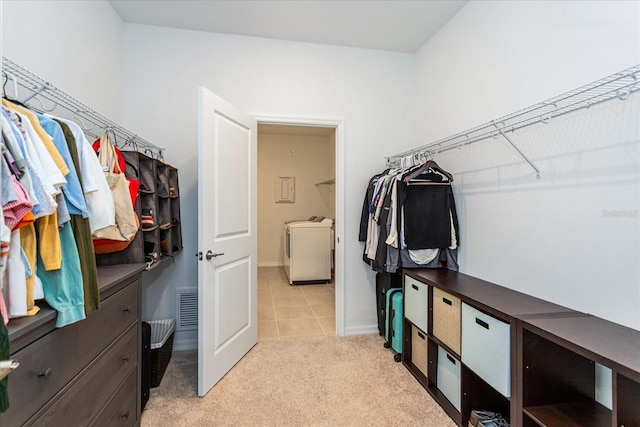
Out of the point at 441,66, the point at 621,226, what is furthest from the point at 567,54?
the point at 441,66

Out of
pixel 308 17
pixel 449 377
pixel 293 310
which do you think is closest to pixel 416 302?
pixel 449 377

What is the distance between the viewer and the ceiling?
2.27 metres

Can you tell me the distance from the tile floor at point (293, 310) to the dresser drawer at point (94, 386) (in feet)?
4.57

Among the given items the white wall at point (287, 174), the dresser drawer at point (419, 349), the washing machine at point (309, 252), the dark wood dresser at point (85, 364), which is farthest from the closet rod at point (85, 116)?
the white wall at point (287, 174)

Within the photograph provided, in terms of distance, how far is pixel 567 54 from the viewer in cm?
153

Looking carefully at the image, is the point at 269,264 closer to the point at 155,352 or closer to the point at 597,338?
the point at 155,352

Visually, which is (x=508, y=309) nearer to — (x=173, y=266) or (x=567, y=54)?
(x=567, y=54)

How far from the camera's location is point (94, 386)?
122 centimetres

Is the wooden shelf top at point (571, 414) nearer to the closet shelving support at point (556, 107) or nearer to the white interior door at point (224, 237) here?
the closet shelving support at point (556, 107)

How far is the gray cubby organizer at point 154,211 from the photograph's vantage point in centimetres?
173

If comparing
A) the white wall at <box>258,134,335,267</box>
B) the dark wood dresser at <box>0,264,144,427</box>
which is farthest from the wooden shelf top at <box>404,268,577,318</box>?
the white wall at <box>258,134,335,267</box>

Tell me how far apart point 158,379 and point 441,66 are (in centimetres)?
324

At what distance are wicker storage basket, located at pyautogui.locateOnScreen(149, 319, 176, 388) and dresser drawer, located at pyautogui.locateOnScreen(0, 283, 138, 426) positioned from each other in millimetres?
762

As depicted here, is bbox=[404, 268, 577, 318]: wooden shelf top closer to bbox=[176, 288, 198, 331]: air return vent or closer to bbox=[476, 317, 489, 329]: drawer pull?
bbox=[476, 317, 489, 329]: drawer pull
